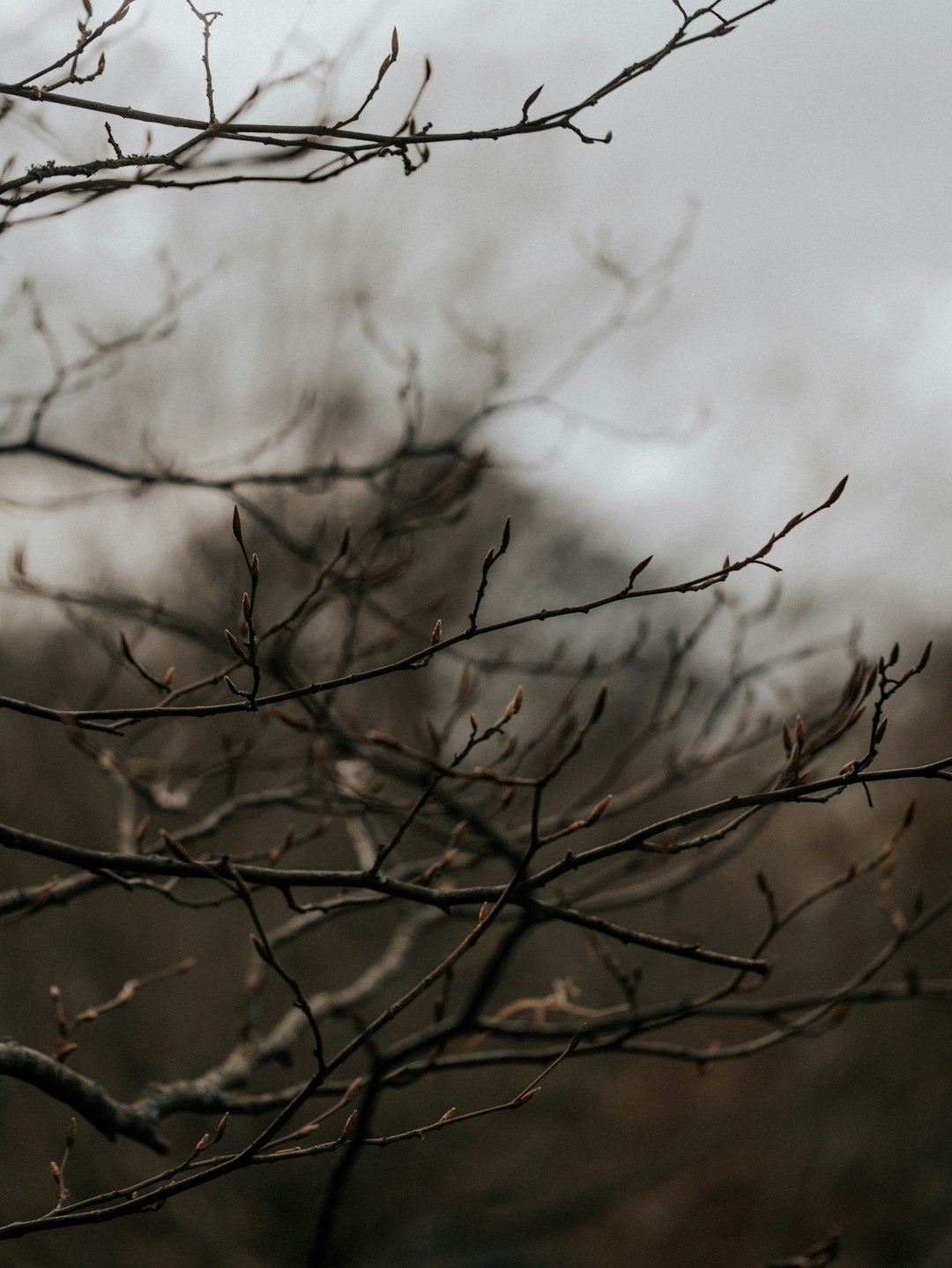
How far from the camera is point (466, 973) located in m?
10.5

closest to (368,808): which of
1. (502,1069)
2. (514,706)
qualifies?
(514,706)

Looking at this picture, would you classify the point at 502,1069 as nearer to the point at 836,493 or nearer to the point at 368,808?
the point at 368,808

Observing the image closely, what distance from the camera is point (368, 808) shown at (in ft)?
7.34

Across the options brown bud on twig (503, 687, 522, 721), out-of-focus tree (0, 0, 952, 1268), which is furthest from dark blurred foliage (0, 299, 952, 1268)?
brown bud on twig (503, 687, 522, 721)

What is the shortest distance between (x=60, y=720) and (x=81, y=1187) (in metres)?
7.38

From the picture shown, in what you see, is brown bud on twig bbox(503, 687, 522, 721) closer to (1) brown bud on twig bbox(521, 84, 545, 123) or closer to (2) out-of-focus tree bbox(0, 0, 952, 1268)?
(2) out-of-focus tree bbox(0, 0, 952, 1268)

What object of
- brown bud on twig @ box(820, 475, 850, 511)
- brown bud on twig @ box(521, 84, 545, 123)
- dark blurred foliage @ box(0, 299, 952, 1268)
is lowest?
brown bud on twig @ box(820, 475, 850, 511)

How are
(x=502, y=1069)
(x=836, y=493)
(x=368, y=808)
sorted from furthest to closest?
(x=502, y=1069) → (x=368, y=808) → (x=836, y=493)

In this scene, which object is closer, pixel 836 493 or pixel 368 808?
pixel 836 493

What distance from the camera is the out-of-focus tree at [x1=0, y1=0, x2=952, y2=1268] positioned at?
1527mm

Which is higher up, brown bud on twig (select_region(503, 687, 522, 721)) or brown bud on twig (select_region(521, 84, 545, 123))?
brown bud on twig (select_region(521, 84, 545, 123))

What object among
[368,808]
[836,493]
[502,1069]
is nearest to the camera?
[836,493]

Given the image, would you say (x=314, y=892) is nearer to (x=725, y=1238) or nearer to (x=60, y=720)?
(x=725, y=1238)

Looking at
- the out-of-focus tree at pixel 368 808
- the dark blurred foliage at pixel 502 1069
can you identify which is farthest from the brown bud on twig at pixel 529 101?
the dark blurred foliage at pixel 502 1069
